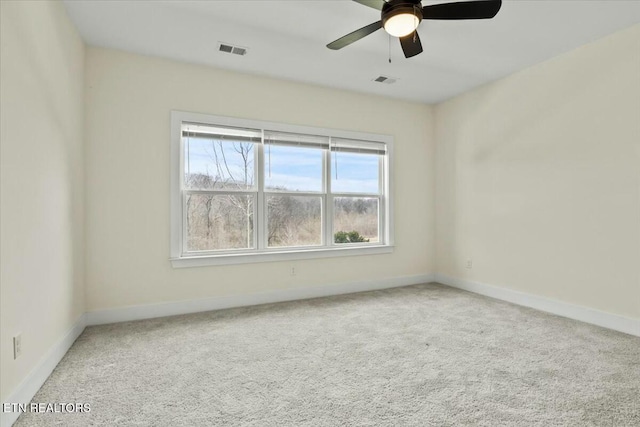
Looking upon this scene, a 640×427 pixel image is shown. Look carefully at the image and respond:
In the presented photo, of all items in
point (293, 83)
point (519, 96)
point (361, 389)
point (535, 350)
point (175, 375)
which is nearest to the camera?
point (361, 389)

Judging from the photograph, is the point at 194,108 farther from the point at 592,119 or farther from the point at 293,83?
the point at 592,119

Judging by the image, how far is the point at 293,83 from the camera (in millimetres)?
4199

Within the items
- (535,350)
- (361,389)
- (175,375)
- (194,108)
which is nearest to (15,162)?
(175,375)

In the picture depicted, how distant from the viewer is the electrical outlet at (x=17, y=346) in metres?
1.81

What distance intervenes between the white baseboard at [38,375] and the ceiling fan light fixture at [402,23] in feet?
9.86

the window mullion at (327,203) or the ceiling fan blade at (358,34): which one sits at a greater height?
the ceiling fan blade at (358,34)

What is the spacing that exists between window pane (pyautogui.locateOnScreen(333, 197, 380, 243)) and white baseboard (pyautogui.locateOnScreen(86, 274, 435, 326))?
635 mm

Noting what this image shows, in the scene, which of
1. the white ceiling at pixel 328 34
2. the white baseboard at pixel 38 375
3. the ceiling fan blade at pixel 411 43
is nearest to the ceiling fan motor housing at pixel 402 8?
the ceiling fan blade at pixel 411 43

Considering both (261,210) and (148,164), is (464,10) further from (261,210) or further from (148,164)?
(148,164)

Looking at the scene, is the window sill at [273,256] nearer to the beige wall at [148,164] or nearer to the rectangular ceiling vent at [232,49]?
the beige wall at [148,164]

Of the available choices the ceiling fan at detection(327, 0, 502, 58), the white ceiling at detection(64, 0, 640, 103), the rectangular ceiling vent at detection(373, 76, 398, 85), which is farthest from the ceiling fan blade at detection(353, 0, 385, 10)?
the rectangular ceiling vent at detection(373, 76, 398, 85)

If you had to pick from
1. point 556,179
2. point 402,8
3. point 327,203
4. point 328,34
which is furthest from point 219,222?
point 556,179

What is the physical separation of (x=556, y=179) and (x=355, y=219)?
2.39m

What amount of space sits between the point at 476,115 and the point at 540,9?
1842 mm
